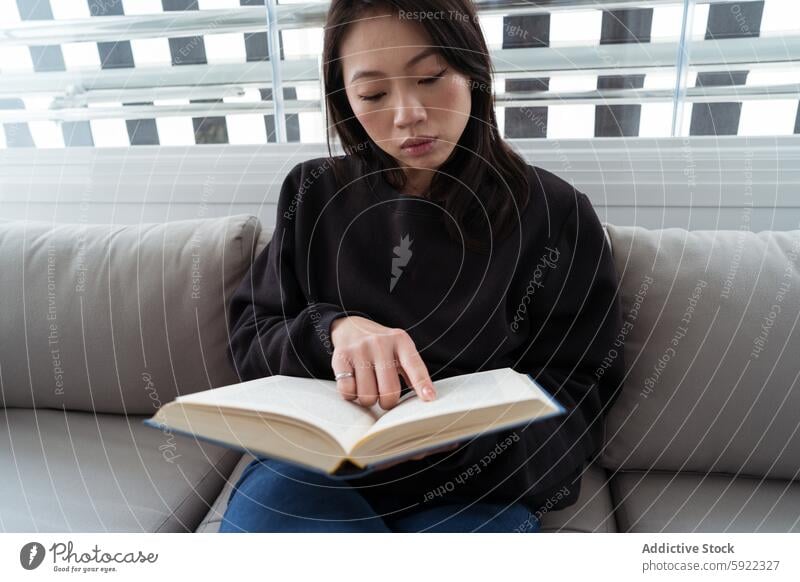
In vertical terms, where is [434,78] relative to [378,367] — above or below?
above

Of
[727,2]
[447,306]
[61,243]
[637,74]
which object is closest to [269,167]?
[61,243]

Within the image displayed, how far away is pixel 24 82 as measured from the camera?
2.61 ft

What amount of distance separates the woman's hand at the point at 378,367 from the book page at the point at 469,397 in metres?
0.01

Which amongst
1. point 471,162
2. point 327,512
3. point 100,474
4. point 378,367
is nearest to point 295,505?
point 327,512

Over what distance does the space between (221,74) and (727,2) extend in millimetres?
635

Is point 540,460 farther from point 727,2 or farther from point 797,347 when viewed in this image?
point 727,2

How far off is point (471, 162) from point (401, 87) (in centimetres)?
11

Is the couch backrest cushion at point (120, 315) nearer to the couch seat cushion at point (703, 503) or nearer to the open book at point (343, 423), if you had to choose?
the open book at point (343, 423)

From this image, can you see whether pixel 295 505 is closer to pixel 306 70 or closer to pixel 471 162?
pixel 471 162

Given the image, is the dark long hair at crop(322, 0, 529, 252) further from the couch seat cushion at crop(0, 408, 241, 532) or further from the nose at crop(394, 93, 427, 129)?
the couch seat cushion at crop(0, 408, 241, 532)

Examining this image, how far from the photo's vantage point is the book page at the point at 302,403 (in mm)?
330

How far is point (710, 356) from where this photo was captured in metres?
0.54

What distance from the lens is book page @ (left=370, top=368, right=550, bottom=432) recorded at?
0.33 m

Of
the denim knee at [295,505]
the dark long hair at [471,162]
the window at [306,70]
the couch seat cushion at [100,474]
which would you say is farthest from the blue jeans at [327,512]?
the window at [306,70]
